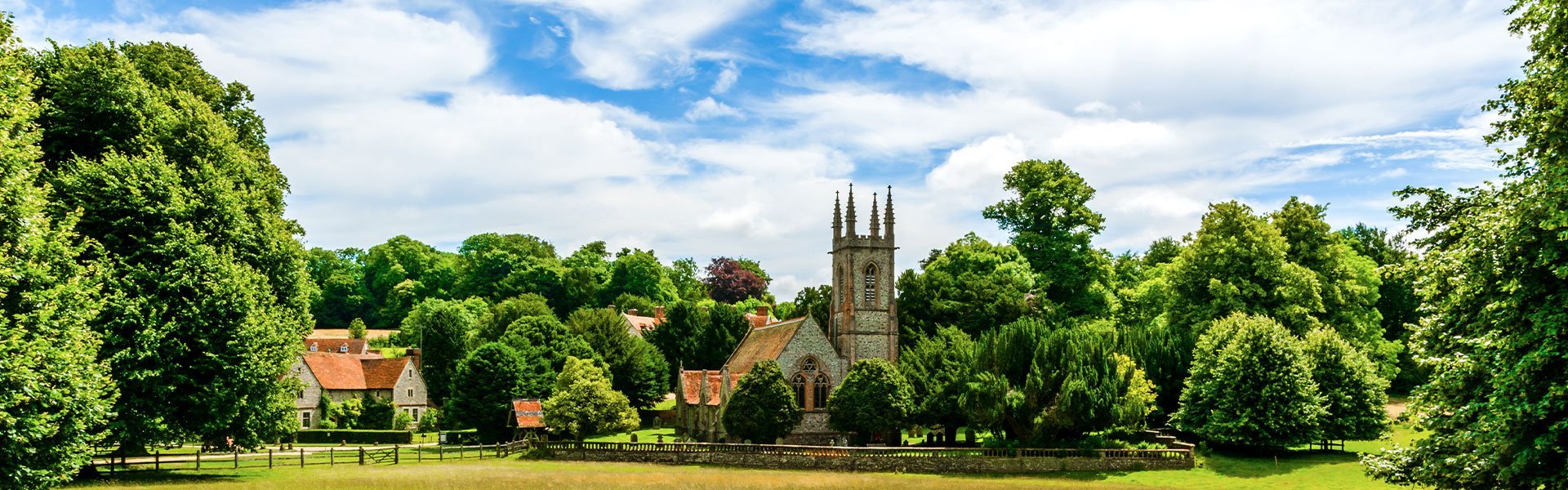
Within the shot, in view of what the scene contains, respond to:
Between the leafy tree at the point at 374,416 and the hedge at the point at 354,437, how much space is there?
488 centimetres

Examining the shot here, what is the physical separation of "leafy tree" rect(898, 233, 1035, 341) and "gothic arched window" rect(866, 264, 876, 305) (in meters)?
4.18

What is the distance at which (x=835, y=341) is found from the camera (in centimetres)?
5919

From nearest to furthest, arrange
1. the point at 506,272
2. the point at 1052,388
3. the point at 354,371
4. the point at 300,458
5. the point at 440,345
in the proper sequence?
the point at 1052,388 < the point at 300,458 < the point at 354,371 < the point at 440,345 < the point at 506,272

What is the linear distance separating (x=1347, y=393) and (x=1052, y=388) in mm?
11434

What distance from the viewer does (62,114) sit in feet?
95.1

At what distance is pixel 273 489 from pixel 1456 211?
28.8 meters

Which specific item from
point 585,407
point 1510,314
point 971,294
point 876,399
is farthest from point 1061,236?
point 1510,314

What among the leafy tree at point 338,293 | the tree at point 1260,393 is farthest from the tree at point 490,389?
the leafy tree at point 338,293

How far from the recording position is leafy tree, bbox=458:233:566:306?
115 meters

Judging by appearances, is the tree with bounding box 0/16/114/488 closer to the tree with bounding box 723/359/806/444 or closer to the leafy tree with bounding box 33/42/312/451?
the leafy tree with bounding box 33/42/312/451

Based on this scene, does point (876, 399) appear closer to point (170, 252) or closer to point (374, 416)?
point (170, 252)

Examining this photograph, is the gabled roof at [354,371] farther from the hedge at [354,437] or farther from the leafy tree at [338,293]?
the leafy tree at [338,293]

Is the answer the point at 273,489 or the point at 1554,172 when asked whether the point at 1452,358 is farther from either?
the point at 273,489

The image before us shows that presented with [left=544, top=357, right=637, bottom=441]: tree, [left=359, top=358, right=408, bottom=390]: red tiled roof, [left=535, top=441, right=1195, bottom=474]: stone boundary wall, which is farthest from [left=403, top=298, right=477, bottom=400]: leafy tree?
[left=535, top=441, right=1195, bottom=474]: stone boundary wall
